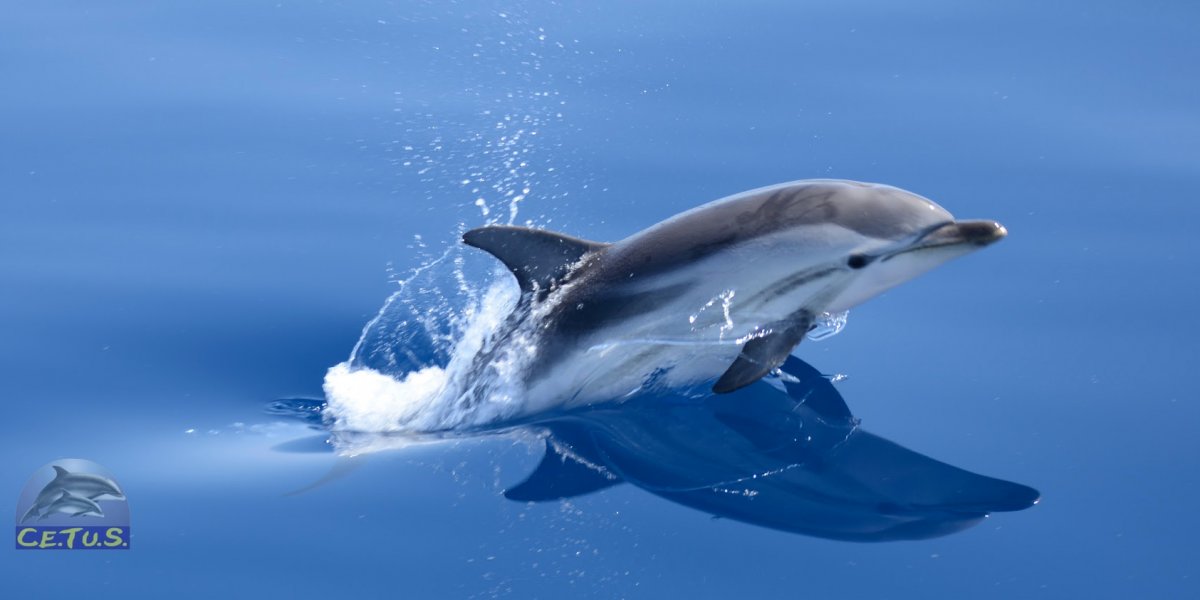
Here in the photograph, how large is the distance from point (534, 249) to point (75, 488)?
175cm

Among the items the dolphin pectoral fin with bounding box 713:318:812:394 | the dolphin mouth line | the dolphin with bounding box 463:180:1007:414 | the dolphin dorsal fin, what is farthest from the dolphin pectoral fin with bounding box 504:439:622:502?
the dolphin mouth line

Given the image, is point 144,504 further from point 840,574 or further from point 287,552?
point 840,574

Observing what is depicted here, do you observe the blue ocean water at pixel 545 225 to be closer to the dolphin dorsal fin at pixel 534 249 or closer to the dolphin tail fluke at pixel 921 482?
the dolphin tail fluke at pixel 921 482

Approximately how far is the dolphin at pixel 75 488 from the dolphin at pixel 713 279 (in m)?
1.39

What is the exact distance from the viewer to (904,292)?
5.79 metres

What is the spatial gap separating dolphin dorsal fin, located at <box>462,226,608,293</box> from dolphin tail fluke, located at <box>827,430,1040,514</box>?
1183mm

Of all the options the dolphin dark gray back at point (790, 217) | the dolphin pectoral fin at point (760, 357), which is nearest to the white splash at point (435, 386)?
the dolphin dark gray back at point (790, 217)

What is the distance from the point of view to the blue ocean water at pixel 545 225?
415 cm

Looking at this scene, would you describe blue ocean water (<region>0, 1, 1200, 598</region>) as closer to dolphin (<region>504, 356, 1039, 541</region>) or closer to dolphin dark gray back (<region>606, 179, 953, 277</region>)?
dolphin (<region>504, 356, 1039, 541</region>)

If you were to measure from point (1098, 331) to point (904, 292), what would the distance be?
2.57 ft

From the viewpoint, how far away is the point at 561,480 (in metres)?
4.49

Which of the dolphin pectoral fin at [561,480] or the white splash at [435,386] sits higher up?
the white splash at [435,386]

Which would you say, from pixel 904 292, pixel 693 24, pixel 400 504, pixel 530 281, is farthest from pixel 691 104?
pixel 400 504

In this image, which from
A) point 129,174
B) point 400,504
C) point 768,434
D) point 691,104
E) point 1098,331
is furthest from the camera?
point 691,104
